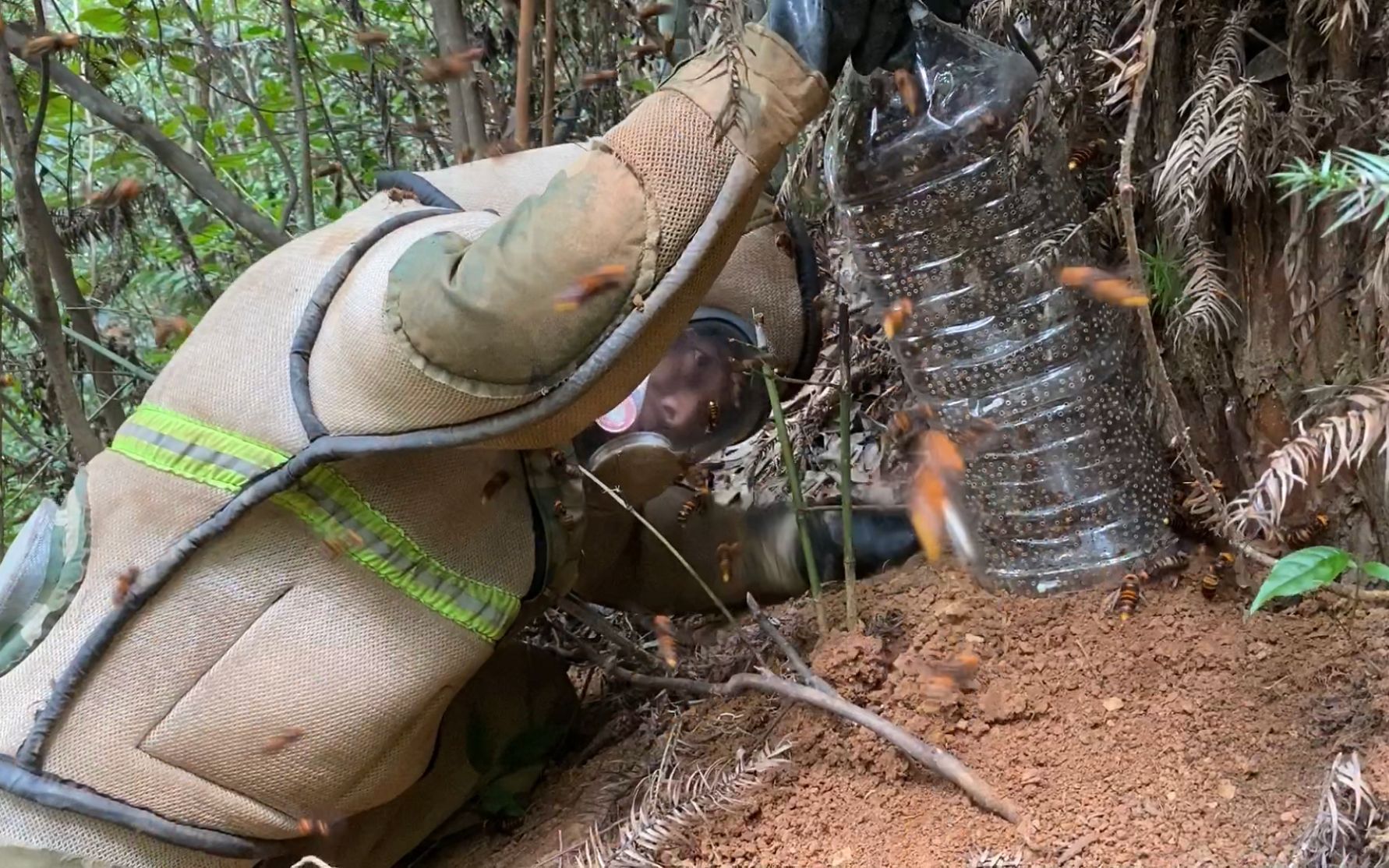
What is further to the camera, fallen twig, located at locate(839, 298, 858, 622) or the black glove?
the black glove

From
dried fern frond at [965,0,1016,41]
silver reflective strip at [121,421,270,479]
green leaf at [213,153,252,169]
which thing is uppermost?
green leaf at [213,153,252,169]

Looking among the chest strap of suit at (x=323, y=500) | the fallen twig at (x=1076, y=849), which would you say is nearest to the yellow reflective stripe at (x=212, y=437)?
the chest strap of suit at (x=323, y=500)

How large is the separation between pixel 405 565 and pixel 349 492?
0.41 ft

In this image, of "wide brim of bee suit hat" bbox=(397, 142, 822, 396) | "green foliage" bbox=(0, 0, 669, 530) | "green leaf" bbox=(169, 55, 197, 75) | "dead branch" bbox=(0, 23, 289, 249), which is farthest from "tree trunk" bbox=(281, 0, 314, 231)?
"wide brim of bee suit hat" bbox=(397, 142, 822, 396)

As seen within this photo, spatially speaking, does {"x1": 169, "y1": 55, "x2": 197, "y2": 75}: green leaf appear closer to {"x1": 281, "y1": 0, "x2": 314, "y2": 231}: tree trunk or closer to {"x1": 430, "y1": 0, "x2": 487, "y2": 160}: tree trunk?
{"x1": 281, "y1": 0, "x2": 314, "y2": 231}: tree trunk

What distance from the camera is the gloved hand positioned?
1166mm

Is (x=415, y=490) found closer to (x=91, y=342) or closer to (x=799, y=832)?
(x=799, y=832)

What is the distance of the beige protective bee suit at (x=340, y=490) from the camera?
1.20m

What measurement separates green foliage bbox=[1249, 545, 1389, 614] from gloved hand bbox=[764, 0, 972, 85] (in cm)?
70

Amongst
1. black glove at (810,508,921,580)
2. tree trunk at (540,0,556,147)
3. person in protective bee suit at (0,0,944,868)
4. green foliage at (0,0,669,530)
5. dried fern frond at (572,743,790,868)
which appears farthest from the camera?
green foliage at (0,0,669,530)

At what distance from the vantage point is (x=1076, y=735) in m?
1.23

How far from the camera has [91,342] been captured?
2.66 meters

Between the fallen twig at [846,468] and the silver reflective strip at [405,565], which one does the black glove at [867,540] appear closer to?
the fallen twig at [846,468]

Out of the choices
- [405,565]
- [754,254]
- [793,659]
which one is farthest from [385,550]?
[754,254]
